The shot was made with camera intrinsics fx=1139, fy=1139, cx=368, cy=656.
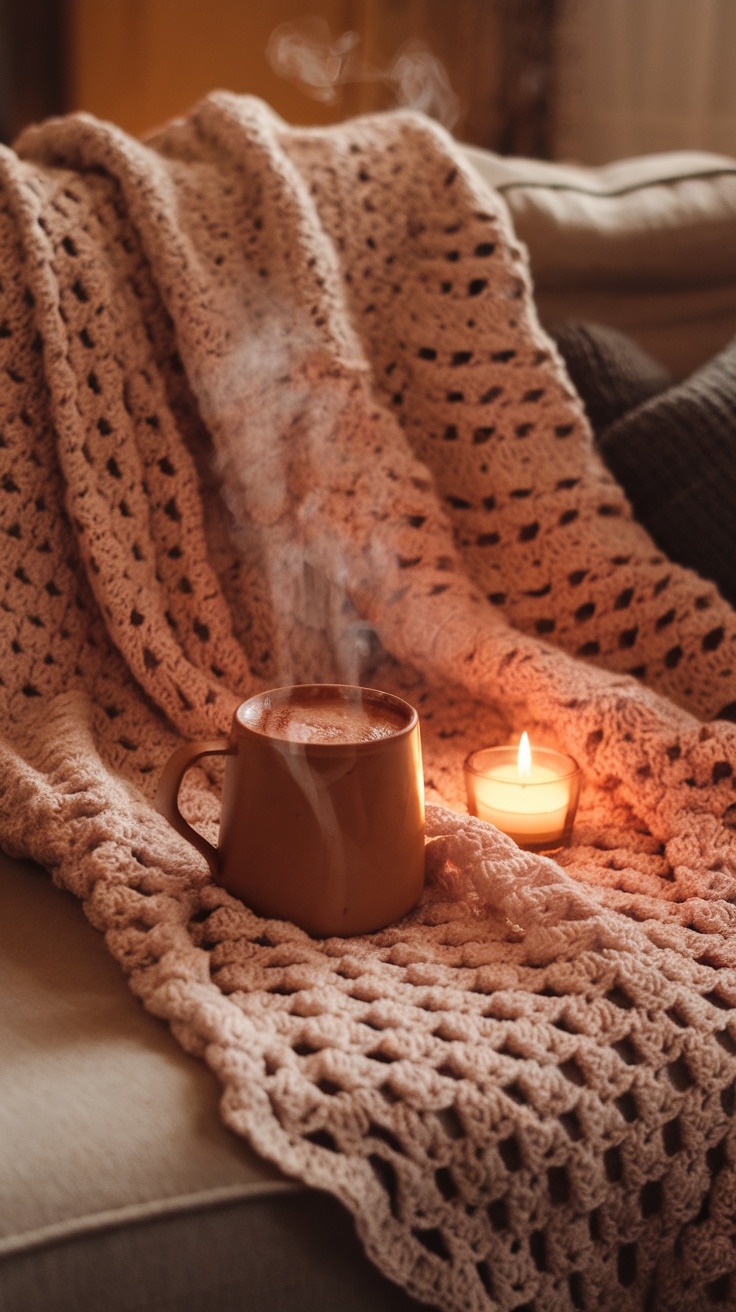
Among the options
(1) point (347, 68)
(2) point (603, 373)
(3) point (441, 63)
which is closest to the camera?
(2) point (603, 373)

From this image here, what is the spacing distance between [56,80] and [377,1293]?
313 cm

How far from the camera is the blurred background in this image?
6.79 feet

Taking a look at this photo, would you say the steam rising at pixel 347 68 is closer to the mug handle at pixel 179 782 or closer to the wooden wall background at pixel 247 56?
the wooden wall background at pixel 247 56

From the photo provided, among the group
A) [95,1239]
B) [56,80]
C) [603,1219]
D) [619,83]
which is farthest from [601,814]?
[56,80]

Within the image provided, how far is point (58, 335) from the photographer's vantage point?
932mm

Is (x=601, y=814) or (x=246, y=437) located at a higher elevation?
(x=246, y=437)

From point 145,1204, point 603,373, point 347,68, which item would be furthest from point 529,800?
point 347,68

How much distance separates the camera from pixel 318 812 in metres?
0.65

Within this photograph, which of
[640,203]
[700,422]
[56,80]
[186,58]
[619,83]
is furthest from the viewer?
[56,80]

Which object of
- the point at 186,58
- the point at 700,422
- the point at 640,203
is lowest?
the point at 700,422

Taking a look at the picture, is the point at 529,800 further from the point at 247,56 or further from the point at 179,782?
the point at 247,56

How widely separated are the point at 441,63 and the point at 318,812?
2168 mm

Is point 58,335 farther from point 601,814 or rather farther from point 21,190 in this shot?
point 601,814

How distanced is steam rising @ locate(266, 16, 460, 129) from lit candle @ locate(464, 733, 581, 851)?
173 centimetres
